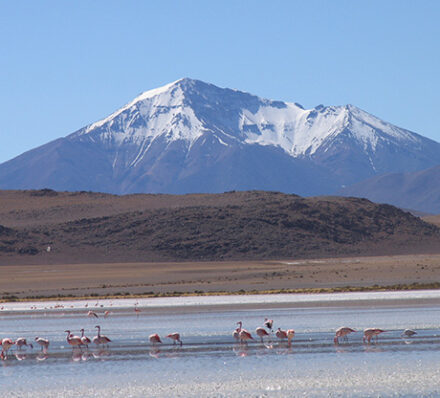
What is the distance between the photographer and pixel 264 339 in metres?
28.0

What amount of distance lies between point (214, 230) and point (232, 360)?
6762 centimetres

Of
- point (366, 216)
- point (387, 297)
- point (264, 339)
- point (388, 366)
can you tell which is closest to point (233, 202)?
point (366, 216)

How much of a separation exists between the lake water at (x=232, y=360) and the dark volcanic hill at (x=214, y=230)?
4923cm

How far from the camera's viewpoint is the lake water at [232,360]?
63.1ft

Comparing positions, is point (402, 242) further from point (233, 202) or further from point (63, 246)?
point (63, 246)

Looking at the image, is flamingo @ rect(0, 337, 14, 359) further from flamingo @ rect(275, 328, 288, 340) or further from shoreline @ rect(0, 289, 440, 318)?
shoreline @ rect(0, 289, 440, 318)

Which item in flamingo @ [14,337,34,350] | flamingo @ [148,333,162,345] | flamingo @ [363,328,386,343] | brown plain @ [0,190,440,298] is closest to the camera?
flamingo @ [363,328,386,343]

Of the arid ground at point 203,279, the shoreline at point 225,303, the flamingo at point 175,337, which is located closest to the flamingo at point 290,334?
the flamingo at point 175,337

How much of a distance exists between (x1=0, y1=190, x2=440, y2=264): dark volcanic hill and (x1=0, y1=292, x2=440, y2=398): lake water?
162 ft

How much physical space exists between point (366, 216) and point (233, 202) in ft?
50.8

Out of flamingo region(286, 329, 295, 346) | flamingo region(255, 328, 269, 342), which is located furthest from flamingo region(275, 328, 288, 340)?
flamingo region(255, 328, 269, 342)

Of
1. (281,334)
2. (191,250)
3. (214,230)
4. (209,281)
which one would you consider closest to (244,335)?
(281,334)

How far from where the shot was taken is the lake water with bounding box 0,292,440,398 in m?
A: 19.2

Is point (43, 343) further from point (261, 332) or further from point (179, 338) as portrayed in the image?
point (261, 332)
